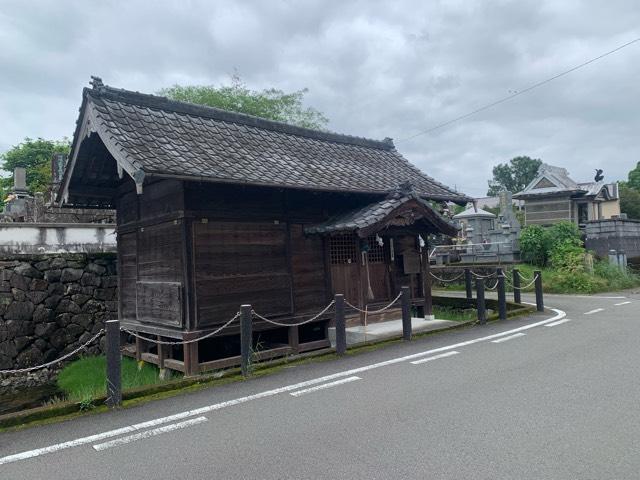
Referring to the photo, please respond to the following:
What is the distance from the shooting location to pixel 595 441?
4.53 m

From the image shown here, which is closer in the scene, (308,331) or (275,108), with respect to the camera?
(308,331)

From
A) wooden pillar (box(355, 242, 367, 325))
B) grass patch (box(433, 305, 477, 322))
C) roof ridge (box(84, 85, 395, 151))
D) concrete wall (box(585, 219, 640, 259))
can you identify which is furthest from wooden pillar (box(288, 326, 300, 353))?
concrete wall (box(585, 219, 640, 259))

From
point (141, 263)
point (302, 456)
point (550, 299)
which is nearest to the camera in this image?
Result: point (302, 456)

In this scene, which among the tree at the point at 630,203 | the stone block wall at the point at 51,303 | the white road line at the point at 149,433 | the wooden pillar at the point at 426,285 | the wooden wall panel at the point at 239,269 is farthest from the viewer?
the tree at the point at 630,203

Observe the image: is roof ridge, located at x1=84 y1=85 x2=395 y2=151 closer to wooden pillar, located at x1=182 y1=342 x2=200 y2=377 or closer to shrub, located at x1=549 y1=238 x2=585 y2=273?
wooden pillar, located at x1=182 y1=342 x2=200 y2=377

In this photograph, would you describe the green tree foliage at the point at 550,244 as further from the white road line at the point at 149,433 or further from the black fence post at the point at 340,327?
the white road line at the point at 149,433

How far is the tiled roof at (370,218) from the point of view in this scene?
32.3 ft

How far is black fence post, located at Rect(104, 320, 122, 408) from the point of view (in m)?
6.41

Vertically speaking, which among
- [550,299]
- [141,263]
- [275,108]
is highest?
[275,108]

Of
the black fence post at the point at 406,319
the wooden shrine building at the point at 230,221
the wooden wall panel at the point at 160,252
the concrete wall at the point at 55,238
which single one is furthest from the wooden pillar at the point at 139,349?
the black fence post at the point at 406,319

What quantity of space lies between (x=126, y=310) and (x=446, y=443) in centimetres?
904

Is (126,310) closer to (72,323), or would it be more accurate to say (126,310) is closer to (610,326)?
(72,323)

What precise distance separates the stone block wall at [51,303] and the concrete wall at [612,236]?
23749 millimetres

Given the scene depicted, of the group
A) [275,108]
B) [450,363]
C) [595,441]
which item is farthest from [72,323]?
[275,108]
